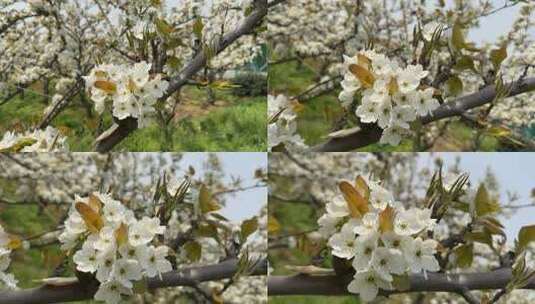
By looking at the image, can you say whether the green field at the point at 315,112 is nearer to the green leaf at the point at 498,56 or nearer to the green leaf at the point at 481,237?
the green leaf at the point at 498,56

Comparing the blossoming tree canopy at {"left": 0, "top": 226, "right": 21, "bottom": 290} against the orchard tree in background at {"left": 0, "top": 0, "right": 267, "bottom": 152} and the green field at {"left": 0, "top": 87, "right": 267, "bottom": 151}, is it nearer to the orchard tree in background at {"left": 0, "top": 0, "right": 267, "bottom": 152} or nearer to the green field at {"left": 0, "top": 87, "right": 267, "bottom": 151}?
the orchard tree in background at {"left": 0, "top": 0, "right": 267, "bottom": 152}

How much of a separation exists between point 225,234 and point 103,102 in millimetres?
339

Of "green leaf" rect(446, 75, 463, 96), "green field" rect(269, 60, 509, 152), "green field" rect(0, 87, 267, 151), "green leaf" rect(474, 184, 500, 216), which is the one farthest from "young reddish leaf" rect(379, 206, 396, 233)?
"green field" rect(0, 87, 267, 151)

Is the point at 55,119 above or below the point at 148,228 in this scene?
above

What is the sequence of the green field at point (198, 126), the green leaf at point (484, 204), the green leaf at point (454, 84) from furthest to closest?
the green field at point (198, 126) < the green leaf at point (454, 84) < the green leaf at point (484, 204)

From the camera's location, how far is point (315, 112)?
1.79 m

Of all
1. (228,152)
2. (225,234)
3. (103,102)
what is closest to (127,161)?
(228,152)

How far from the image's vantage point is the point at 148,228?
0.95 m

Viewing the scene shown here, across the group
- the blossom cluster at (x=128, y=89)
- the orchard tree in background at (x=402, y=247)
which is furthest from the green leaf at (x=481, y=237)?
the blossom cluster at (x=128, y=89)

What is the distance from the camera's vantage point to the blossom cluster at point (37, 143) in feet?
4.07

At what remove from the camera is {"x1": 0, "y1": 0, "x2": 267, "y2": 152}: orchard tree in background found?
1243 mm

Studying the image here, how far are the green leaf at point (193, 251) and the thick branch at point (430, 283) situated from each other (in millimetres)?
241

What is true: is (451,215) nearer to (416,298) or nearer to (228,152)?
(416,298)

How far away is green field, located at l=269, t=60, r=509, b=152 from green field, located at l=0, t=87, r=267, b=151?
0.39 ft
